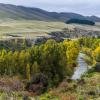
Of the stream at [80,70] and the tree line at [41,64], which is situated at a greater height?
the tree line at [41,64]

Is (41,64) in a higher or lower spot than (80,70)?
higher

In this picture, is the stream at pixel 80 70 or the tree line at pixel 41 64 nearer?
the tree line at pixel 41 64

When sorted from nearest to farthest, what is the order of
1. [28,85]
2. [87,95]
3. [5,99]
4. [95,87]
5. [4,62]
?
1. [5,99]
2. [87,95]
3. [95,87]
4. [28,85]
5. [4,62]

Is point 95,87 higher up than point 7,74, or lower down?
higher up

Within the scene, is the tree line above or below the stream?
above

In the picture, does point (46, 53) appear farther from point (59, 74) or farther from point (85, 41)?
point (85, 41)

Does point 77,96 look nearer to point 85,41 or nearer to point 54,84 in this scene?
point 54,84

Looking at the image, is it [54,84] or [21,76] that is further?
[21,76]

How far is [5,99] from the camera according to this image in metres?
46.3

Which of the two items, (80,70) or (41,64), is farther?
(80,70)

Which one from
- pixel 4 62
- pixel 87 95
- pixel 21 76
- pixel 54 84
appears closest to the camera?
pixel 87 95

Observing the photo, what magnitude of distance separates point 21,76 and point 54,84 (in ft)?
53.9

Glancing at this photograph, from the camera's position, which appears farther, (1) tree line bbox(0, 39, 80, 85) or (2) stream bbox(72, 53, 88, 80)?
(2) stream bbox(72, 53, 88, 80)

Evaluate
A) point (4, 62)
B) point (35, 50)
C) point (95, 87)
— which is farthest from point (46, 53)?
point (95, 87)
